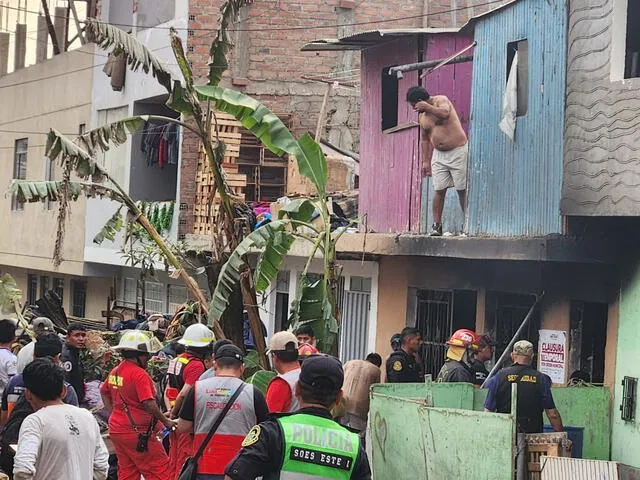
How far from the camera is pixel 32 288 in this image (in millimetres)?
32156

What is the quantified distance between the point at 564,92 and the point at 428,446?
3.98 meters

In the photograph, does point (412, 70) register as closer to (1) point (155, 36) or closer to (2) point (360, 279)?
(2) point (360, 279)

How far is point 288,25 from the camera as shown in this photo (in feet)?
73.0

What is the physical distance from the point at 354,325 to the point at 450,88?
166 inches

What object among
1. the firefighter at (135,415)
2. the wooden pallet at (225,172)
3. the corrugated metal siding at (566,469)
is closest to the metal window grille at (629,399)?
the corrugated metal siding at (566,469)

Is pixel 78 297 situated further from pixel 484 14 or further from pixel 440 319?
pixel 484 14

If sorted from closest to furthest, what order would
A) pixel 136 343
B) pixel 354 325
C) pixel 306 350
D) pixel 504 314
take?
pixel 136 343, pixel 306 350, pixel 504 314, pixel 354 325

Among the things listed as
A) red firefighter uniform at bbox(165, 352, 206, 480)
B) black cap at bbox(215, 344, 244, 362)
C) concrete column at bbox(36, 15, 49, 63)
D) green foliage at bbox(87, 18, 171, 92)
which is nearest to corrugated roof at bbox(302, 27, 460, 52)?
green foliage at bbox(87, 18, 171, 92)

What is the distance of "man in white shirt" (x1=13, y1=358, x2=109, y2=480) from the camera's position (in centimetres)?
658

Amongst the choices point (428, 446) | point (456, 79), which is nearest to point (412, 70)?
point (456, 79)

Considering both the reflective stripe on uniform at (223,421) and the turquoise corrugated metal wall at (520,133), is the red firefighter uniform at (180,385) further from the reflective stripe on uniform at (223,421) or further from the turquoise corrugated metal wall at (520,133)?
the turquoise corrugated metal wall at (520,133)

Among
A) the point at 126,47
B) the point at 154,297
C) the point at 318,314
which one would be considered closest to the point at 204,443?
the point at 318,314

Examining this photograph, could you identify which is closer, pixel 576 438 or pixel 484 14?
pixel 576 438

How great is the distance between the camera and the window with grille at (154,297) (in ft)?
83.7
